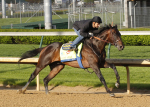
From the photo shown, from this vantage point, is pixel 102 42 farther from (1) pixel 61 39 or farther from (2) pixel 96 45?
(1) pixel 61 39

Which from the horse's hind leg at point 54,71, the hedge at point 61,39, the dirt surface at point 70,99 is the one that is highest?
the hedge at point 61,39

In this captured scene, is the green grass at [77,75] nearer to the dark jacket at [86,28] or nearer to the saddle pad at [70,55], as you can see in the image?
the saddle pad at [70,55]

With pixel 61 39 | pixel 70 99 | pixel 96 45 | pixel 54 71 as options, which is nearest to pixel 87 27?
pixel 96 45

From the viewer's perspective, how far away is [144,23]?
21.8m

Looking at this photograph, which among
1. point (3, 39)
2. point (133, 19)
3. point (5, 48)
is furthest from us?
point (133, 19)

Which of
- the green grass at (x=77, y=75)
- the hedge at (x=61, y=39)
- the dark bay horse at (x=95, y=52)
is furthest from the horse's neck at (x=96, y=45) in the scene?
the hedge at (x=61, y=39)

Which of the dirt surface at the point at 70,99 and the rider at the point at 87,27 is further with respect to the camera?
the rider at the point at 87,27

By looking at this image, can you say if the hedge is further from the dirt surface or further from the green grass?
the dirt surface

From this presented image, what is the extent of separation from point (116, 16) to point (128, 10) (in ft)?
5.05

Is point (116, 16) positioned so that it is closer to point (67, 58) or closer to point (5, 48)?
point (5, 48)

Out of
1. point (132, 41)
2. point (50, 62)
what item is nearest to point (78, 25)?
point (50, 62)

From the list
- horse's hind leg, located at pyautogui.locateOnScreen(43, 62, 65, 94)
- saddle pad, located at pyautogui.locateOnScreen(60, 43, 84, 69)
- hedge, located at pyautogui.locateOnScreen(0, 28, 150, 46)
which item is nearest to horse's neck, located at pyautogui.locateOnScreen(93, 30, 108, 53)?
saddle pad, located at pyautogui.locateOnScreen(60, 43, 84, 69)

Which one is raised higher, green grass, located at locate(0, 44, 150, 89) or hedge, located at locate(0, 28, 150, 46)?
hedge, located at locate(0, 28, 150, 46)

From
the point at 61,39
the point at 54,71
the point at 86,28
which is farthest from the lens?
the point at 61,39
